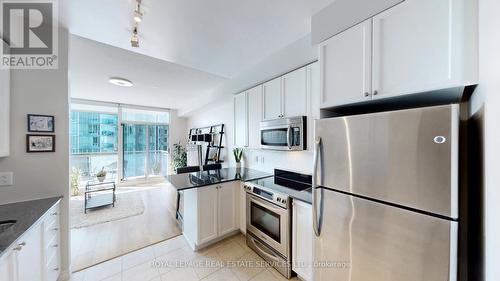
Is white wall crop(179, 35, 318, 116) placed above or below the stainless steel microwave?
above

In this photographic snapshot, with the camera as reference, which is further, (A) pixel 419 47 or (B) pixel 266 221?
(B) pixel 266 221

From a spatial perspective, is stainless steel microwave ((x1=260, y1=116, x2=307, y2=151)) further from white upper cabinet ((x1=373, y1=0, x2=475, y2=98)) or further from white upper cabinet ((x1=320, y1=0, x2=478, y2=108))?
white upper cabinet ((x1=373, y1=0, x2=475, y2=98))

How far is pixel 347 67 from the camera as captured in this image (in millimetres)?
1354

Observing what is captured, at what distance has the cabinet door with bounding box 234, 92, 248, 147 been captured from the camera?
3.02 metres

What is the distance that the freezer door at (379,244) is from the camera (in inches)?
35.7

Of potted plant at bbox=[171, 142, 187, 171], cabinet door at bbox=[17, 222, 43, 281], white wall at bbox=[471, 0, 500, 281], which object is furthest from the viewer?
potted plant at bbox=[171, 142, 187, 171]

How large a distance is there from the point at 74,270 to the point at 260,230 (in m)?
2.16

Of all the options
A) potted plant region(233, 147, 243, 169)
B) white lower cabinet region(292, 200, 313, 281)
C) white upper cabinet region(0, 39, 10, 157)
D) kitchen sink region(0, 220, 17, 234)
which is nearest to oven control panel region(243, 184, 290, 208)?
white lower cabinet region(292, 200, 313, 281)

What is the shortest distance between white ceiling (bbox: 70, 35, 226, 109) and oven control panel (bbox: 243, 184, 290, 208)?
208cm

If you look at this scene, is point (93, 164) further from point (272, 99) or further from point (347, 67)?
point (347, 67)

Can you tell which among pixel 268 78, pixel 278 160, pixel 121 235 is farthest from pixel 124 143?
pixel 268 78

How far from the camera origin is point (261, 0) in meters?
1.38

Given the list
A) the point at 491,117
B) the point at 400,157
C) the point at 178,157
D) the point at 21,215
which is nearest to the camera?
the point at 491,117

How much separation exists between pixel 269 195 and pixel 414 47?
1.74 meters
